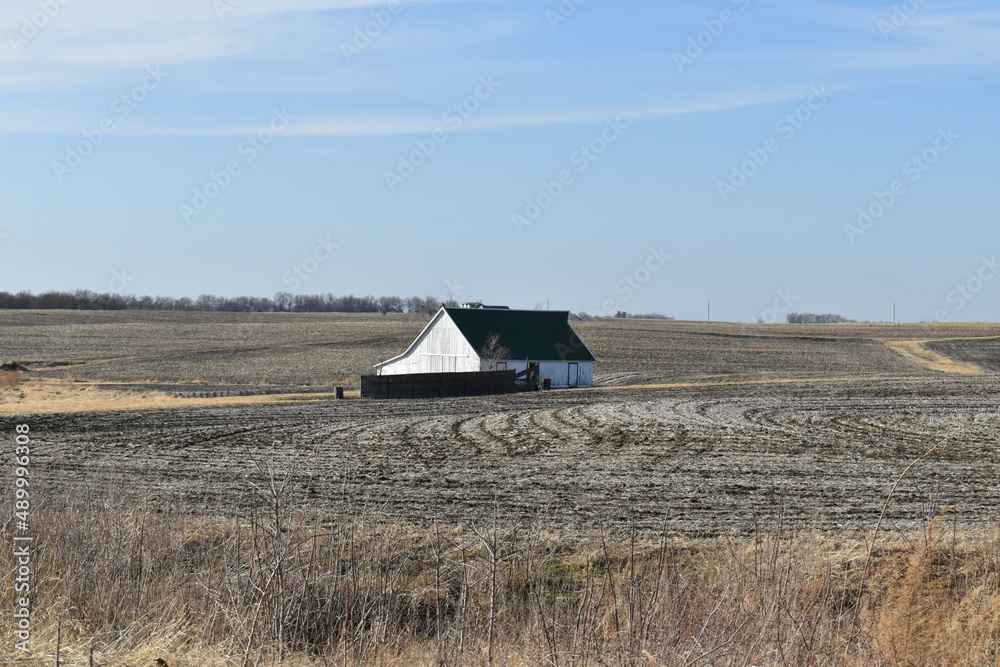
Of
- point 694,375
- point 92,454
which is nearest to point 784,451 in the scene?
point 92,454

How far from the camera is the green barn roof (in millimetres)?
58375

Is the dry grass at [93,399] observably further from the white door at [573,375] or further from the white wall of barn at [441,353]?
the white door at [573,375]

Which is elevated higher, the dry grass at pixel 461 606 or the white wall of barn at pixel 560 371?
the white wall of barn at pixel 560 371

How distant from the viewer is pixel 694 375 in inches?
2788

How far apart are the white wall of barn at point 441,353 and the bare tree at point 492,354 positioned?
0.39 meters

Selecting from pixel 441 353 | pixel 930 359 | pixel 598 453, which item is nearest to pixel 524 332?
pixel 441 353

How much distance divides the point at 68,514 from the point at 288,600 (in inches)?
140

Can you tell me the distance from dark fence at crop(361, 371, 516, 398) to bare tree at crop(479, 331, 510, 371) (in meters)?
3.75

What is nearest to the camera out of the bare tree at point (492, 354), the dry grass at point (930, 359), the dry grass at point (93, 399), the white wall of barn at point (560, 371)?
the dry grass at point (93, 399)

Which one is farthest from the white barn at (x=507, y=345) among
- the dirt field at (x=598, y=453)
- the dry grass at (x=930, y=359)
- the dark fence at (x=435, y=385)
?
the dry grass at (x=930, y=359)

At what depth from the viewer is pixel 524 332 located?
60.1m

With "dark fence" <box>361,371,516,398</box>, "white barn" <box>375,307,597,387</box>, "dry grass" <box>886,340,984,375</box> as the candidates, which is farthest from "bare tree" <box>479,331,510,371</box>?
"dry grass" <box>886,340,984,375</box>

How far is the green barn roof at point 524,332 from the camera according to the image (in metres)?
58.4

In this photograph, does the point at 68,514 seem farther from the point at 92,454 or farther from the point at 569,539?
the point at 92,454
